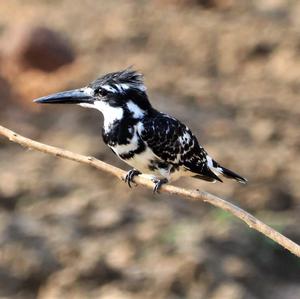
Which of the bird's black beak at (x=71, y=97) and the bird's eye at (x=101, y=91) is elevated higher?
the bird's eye at (x=101, y=91)

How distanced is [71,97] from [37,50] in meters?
3.44

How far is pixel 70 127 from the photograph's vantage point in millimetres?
6152

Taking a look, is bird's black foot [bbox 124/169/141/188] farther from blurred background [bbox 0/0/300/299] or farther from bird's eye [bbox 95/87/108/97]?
blurred background [bbox 0/0/300/299]

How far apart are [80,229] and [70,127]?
3.81 ft

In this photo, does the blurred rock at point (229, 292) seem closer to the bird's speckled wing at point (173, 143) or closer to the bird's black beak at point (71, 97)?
the bird's speckled wing at point (173, 143)

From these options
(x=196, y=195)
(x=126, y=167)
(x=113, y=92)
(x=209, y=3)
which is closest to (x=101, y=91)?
(x=113, y=92)

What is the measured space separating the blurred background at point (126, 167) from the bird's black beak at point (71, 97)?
5.03ft

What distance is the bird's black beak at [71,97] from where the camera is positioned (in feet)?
10.5

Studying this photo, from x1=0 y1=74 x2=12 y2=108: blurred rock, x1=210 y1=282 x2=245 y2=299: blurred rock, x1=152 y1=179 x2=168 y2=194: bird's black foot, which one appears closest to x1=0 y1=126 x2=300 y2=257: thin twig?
x1=152 y1=179 x2=168 y2=194: bird's black foot

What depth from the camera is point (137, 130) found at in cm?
354

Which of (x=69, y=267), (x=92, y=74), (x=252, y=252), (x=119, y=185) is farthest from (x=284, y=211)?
(x=92, y=74)

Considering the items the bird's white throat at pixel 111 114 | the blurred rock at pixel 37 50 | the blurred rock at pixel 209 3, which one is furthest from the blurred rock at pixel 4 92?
the bird's white throat at pixel 111 114

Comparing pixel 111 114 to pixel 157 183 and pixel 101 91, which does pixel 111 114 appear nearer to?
pixel 101 91

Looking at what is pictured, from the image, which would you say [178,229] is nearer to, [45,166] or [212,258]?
[212,258]
